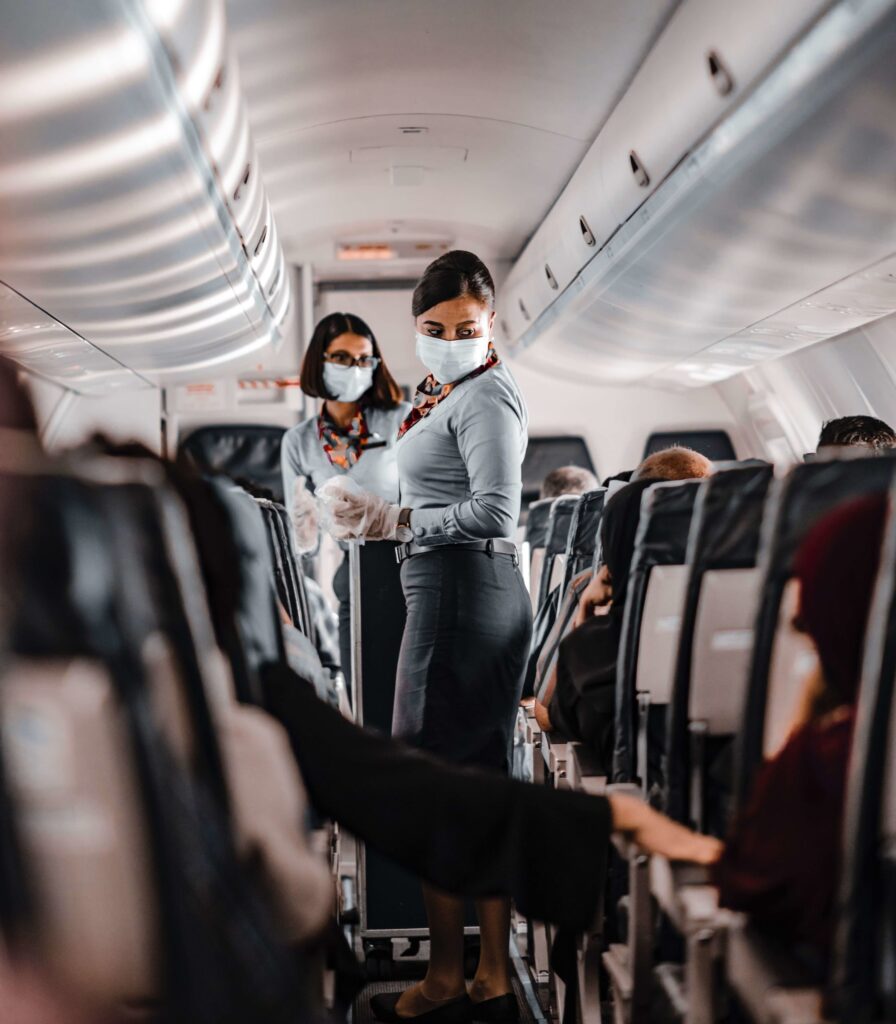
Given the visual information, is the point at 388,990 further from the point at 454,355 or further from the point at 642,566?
the point at 454,355

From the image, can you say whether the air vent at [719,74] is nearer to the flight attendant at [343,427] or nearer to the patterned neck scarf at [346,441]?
the flight attendant at [343,427]

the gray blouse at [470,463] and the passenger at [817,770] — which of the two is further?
the gray blouse at [470,463]

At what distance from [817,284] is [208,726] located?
3.83m

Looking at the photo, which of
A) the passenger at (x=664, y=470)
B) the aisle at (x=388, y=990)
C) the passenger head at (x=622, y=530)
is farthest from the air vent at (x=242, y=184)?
the aisle at (x=388, y=990)

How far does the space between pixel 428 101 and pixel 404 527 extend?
2987mm

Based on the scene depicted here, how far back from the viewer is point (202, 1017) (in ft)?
3.67

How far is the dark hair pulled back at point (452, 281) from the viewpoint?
2855mm

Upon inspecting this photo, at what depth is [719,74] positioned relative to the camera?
3.17 m

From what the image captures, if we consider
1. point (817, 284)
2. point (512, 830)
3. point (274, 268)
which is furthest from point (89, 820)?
point (274, 268)

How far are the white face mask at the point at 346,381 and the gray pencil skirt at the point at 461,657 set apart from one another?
1.51m

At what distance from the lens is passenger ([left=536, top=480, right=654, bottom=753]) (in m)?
2.49

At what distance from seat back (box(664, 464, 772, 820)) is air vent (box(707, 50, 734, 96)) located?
1.67 meters

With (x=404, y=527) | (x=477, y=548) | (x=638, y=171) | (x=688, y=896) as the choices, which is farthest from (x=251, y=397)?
(x=688, y=896)

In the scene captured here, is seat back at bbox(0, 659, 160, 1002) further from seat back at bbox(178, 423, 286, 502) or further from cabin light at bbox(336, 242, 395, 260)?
cabin light at bbox(336, 242, 395, 260)
